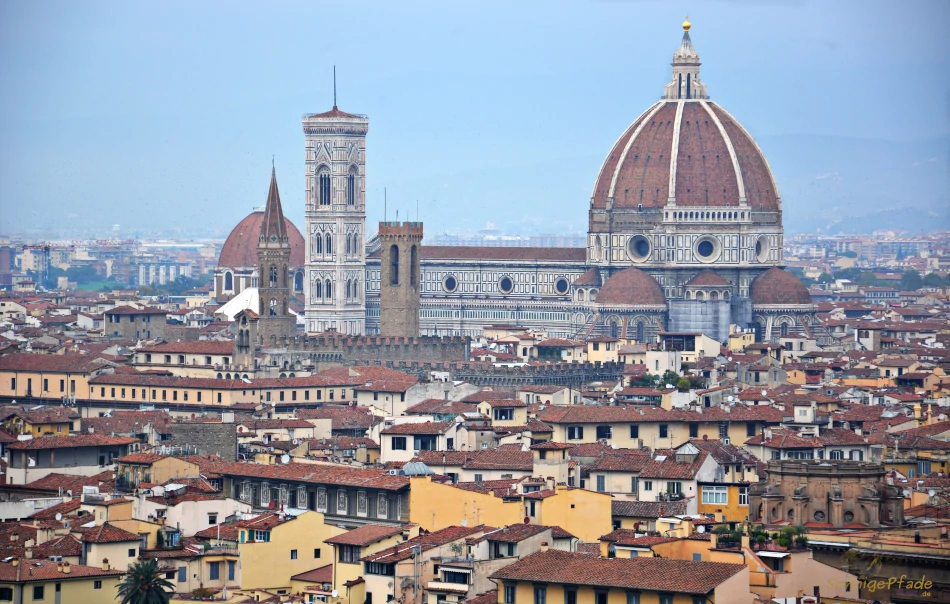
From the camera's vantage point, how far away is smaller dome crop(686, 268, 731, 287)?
129125 millimetres

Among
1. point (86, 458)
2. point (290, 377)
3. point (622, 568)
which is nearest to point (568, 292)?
point (290, 377)

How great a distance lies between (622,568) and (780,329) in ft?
303

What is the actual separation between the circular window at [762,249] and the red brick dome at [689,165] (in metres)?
1.50

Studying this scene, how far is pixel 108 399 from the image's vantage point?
77188mm

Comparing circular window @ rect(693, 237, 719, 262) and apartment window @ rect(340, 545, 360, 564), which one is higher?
circular window @ rect(693, 237, 719, 262)

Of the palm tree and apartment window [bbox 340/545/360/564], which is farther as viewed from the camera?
apartment window [bbox 340/545/360/564]

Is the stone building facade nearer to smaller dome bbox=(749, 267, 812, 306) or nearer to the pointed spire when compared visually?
the pointed spire

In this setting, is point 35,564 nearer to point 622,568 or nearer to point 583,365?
point 622,568

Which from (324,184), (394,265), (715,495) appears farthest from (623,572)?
(324,184)

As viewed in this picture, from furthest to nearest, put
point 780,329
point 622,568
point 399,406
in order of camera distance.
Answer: point 780,329, point 399,406, point 622,568

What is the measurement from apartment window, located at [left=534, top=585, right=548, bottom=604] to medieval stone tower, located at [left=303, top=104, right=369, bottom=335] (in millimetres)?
100725

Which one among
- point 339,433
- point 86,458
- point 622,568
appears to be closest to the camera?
point 622,568

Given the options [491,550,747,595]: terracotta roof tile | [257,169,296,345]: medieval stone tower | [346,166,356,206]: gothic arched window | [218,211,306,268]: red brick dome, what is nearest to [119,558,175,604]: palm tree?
[491,550,747,595]: terracotta roof tile

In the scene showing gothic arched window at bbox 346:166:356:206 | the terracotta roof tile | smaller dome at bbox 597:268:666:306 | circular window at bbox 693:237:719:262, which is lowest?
the terracotta roof tile
